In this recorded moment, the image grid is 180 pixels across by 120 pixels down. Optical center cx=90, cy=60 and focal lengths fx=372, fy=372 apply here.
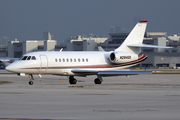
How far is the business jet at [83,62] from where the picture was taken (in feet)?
119

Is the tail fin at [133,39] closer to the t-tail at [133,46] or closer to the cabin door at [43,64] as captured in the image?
the t-tail at [133,46]

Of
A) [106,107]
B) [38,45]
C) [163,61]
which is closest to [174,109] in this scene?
[106,107]

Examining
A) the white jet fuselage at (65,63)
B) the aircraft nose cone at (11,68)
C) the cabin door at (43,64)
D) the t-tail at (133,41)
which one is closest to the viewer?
the aircraft nose cone at (11,68)

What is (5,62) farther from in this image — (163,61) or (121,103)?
(121,103)

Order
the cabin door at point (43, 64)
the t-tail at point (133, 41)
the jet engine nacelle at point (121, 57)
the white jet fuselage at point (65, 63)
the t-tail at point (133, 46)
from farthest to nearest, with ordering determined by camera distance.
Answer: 1. the t-tail at point (133, 41)
2. the t-tail at point (133, 46)
3. the jet engine nacelle at point (121, 57)
4. the cabin door at point (43, 64)
5. the white jet fuselage at point (65, 63)

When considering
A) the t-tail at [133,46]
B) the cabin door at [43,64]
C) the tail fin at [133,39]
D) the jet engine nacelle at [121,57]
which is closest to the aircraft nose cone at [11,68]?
the cabin door at [43,64]

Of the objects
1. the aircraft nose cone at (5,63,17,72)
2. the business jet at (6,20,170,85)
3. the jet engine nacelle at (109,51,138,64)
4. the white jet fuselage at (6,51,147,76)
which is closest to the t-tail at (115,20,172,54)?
the business jet at (6,20,170,85)

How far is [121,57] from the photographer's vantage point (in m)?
40.3

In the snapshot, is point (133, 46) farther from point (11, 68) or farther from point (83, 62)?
point (11, 68)

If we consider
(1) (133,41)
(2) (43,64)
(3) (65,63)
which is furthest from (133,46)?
(2) (43,64)

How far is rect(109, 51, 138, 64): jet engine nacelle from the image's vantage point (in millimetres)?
40000

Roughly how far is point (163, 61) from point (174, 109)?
369ft

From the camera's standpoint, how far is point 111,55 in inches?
1596

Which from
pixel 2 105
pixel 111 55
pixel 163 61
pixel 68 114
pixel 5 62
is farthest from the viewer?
pixel 163 61
